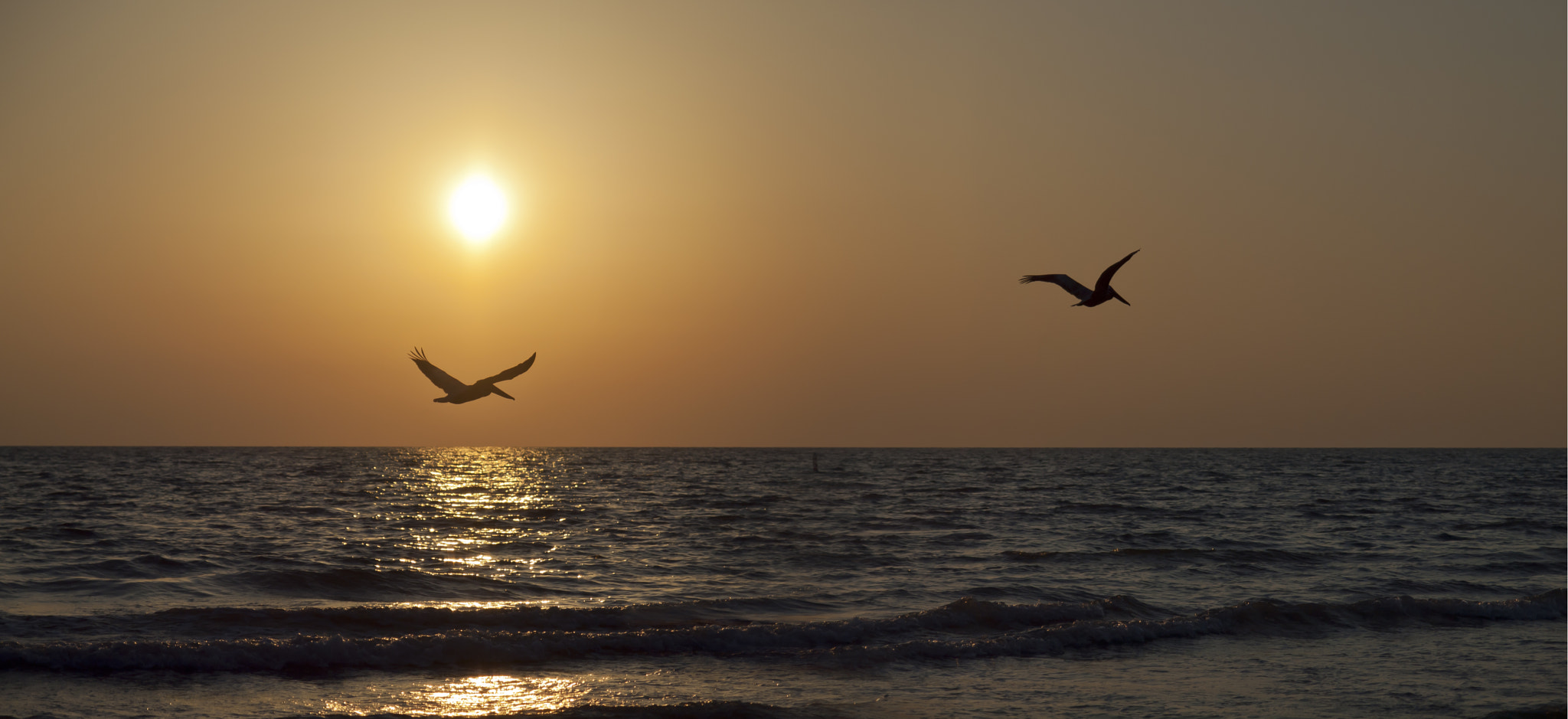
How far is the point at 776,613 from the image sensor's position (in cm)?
1719

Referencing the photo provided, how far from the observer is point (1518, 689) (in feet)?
40.0

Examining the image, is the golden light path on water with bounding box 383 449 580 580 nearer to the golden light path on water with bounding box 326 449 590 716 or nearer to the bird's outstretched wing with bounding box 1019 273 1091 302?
the golden light path on water with bounding box 326 449 590 716

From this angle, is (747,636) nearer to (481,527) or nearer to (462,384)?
(462,384)

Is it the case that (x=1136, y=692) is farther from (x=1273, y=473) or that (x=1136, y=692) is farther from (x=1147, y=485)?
(x=1273, y=473)

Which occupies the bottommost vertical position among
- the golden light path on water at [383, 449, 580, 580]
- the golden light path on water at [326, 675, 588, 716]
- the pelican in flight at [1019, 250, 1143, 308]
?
the golden light path on water at [383, 449, 580, 580]

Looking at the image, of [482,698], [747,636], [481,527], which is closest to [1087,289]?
[747,636]

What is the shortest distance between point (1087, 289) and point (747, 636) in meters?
6.69

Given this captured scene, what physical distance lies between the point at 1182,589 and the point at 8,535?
27.7 meters

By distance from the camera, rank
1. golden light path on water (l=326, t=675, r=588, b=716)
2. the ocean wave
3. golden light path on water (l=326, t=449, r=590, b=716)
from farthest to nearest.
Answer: the ocean wave
golden light path on water (l=326, t=449, r=590, b=716)
golden light path on water (l=326, t=675, r=588, b=716)

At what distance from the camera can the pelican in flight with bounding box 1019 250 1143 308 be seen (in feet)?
45.0

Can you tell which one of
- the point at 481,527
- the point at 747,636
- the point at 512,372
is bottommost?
the point at 481,527

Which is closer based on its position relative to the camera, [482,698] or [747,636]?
[482,698]

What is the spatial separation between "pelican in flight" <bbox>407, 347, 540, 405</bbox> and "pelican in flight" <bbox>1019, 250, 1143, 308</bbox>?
21.9ft

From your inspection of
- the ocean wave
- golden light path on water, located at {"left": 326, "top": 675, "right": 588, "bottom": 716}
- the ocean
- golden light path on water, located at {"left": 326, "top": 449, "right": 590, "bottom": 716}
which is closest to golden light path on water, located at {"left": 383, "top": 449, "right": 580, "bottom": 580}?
golden light path on water, located at {"left": 326, "top": 449, "right": 590, "bottom": 716}
